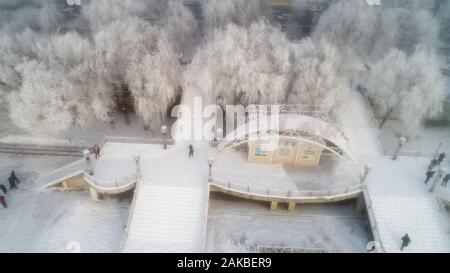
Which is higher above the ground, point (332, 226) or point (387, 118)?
point (387, 118)

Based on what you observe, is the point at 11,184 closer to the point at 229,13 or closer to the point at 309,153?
the point at 309,153

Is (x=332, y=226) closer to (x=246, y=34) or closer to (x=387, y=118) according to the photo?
(x=387, y=118)

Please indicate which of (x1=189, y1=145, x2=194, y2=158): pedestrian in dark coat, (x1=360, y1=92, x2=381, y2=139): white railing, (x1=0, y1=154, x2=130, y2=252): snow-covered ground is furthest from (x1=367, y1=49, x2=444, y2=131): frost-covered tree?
(x1=0, y1=154, x2=130, y2=252): snow-covered ground

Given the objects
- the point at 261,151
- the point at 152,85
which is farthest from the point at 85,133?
the point at 261,151

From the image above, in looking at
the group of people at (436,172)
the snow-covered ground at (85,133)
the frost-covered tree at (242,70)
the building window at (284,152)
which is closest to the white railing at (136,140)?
the snow-covered ground at (85,133)

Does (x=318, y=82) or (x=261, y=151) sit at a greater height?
(x=318, y=82)

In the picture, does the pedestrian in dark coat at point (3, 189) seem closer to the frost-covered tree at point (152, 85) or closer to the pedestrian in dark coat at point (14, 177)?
the pedestrian in dark coat at point (14, 177)

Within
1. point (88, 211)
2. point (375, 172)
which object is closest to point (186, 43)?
point (88, 211)
